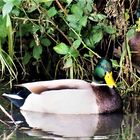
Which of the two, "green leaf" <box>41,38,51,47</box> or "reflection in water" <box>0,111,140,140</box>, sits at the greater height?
"green leaf" <box>41,38,51,47</box>

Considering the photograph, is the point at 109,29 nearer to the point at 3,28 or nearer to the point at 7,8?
the point at 3,28

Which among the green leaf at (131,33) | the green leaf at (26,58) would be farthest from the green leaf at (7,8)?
the green leaf at (131,33)

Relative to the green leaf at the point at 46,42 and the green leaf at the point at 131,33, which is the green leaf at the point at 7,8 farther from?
the green leaf at the point at 131,33

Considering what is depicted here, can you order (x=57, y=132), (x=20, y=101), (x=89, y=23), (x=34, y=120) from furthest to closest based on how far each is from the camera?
(x=89, y=23) < (x=20, y=101) < (x=34, y=120) < (x=57, y=132)

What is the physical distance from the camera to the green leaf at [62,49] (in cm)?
633

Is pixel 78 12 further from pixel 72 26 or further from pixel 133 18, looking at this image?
pixel 133 18

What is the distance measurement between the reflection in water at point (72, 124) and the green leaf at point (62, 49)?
0.65 meters

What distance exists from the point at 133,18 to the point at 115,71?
55 cm

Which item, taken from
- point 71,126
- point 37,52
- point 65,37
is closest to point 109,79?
point 65,37

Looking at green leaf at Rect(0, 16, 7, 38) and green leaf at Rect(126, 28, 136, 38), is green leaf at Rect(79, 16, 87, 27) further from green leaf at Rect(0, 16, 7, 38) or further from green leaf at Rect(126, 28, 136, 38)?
green leaf at Rect(0, 16, 7, 38)

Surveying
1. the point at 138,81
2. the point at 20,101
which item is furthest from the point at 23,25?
the point at 138,81

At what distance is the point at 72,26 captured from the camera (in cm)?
629

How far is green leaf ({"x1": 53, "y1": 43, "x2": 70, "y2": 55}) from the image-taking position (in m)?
6.33

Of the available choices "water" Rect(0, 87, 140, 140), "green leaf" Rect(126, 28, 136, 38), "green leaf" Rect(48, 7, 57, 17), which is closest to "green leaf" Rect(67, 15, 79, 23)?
"green leaf" Rect(48, 7, 57, 17)
